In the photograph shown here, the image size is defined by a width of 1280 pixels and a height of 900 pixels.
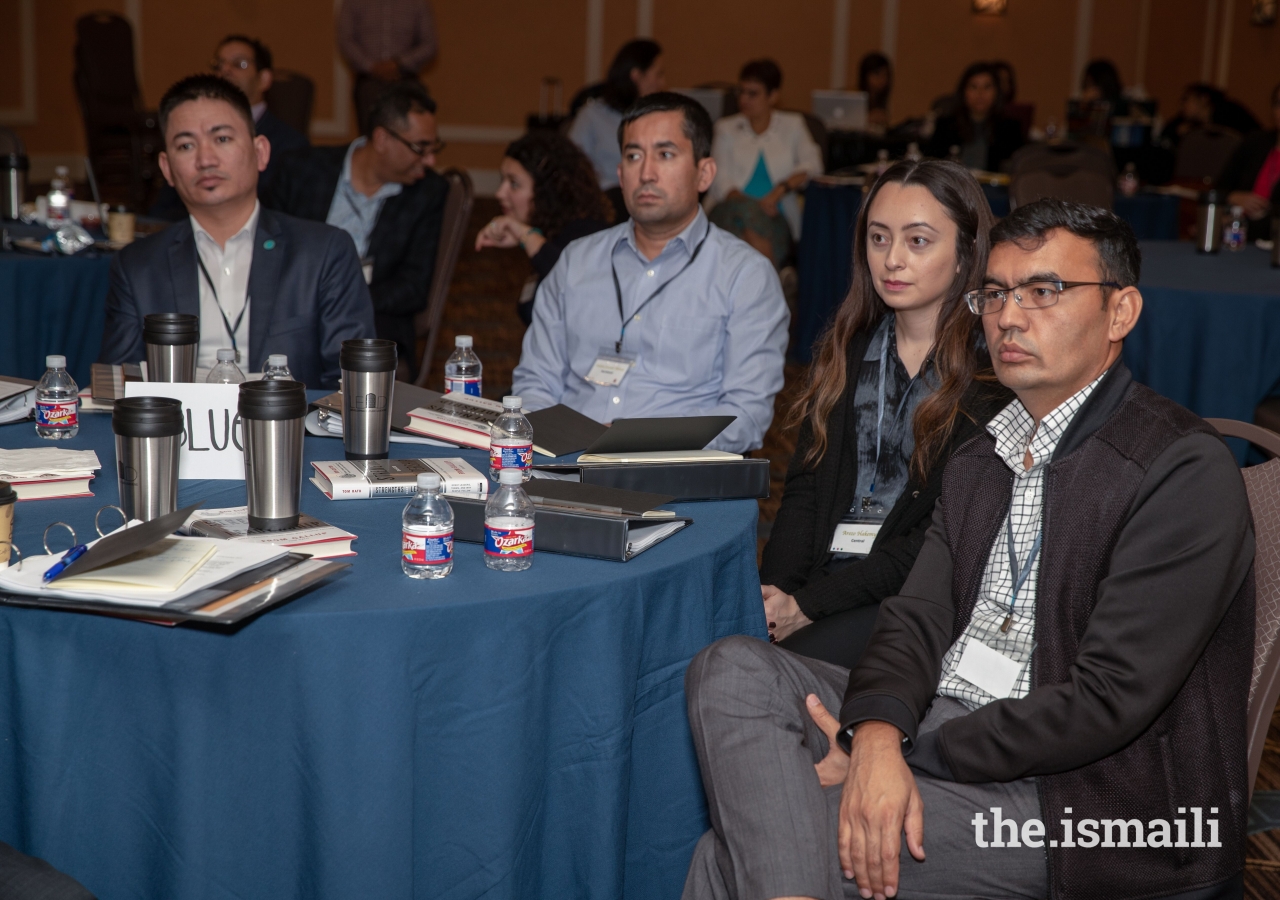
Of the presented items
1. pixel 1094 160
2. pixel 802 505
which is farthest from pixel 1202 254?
pixel 802 505

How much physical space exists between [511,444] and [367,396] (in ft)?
0.91

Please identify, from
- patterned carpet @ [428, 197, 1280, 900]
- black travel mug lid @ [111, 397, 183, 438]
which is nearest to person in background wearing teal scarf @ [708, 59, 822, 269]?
patterned carpet @ [428, 197, 1280, 900]

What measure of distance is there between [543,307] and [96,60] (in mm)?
7625

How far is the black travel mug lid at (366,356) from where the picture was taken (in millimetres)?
2074

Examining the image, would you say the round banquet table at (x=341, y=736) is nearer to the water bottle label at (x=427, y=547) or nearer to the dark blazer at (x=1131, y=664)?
the water bottle label at (x=427, y=547)

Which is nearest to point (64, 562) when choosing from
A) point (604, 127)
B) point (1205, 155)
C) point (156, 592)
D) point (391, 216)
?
point (156, 592)

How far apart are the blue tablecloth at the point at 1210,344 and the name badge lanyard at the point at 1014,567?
2570mm

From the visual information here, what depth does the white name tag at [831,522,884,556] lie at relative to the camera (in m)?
2.33

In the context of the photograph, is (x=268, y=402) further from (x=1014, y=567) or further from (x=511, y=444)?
(x=1014, y=567)

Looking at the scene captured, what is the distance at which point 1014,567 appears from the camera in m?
1.74

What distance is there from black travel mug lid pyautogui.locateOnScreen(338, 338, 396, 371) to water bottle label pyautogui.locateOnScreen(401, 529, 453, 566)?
23.1 inches

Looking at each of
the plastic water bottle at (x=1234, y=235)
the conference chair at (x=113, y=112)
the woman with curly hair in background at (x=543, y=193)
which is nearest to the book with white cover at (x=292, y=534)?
the woman with curly hair in background at (x=543, y=193)

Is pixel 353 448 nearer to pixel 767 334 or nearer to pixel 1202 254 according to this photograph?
pixel 767 334

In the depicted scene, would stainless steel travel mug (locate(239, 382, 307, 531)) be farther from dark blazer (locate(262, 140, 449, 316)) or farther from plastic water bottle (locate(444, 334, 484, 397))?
dark blazer (locate(262, 140, 449, 316))
